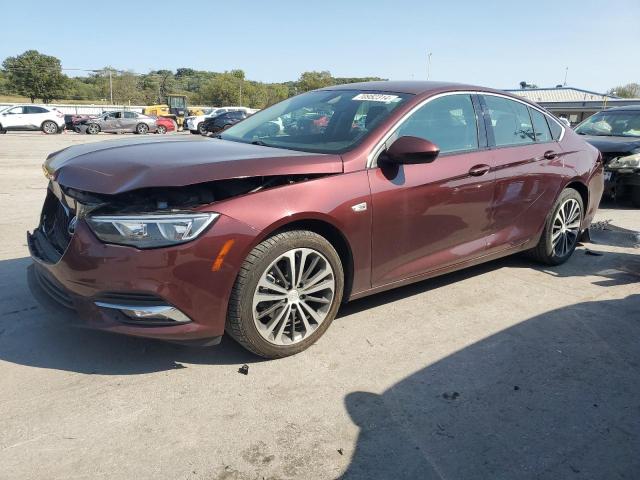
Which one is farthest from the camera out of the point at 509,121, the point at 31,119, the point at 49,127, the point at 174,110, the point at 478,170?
the point at 174,110

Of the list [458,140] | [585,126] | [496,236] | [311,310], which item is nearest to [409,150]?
[458,140]

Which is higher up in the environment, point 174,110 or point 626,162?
point 174,110

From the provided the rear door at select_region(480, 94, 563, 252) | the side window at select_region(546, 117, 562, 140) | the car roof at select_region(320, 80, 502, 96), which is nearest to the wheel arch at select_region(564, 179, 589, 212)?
the rear door at select_region(480, 94, 563, 252)

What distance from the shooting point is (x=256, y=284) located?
2.98 metres

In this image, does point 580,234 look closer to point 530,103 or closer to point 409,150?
point 530,103

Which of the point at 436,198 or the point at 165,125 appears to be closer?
the point at 436,198

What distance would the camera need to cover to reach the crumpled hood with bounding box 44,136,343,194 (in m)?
2.79

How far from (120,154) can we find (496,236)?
2958mm

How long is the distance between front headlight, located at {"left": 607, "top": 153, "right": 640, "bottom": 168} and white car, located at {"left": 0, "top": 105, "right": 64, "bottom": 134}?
2973cm

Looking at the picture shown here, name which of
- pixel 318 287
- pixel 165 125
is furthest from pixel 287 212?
pixel 165 125

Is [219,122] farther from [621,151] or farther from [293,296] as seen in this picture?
[293,296]

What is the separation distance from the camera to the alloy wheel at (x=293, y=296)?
3.08 m

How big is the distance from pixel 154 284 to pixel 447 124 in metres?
2.48

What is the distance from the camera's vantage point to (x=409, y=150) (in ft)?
11.0
